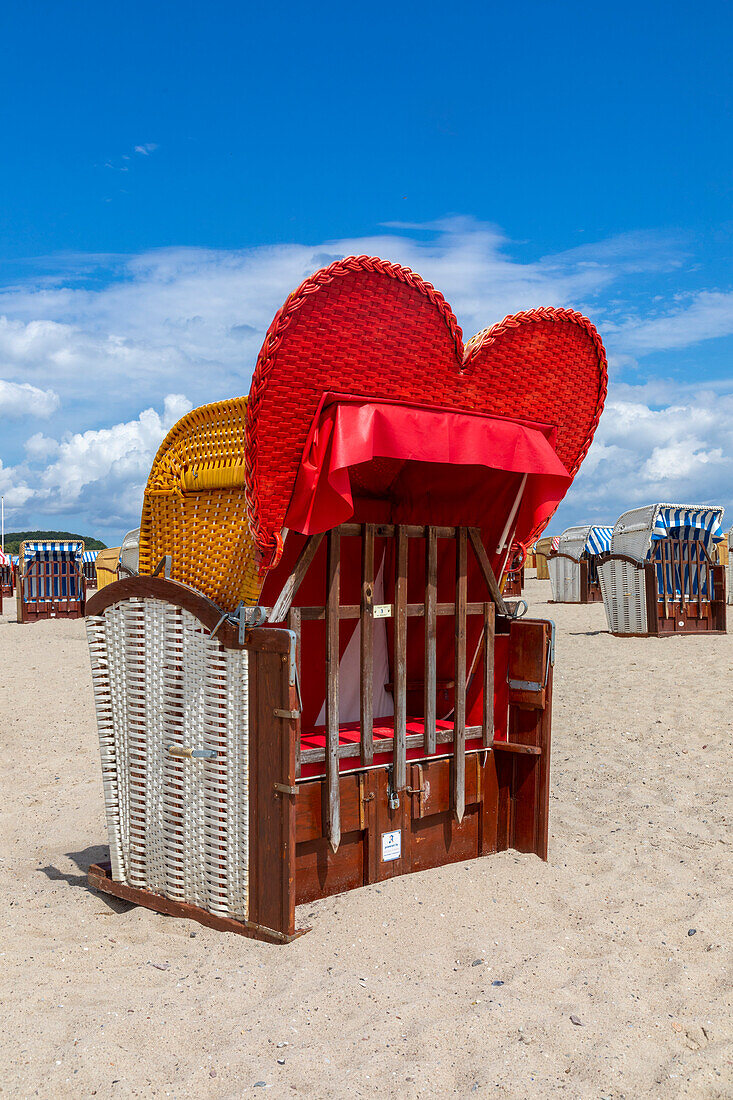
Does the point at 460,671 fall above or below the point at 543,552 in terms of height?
below

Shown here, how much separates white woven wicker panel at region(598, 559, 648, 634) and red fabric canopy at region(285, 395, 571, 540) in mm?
9704

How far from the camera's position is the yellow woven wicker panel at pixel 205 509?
394 centimetres

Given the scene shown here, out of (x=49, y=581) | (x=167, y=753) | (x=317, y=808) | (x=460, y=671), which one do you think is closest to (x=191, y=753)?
(x=167, y=753)

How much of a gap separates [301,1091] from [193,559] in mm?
2410

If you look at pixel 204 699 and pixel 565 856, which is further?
pixel 565 856

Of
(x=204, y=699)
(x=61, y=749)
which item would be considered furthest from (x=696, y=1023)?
(x=61, y=749)

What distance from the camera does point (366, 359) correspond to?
367 centimetres

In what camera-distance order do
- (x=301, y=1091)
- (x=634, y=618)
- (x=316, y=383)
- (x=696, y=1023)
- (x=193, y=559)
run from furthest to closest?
(x=634, y=618) < (x=193, y=559) < (x=316, y=383) < (x=696, y=1023) < (x=301, y=1091)

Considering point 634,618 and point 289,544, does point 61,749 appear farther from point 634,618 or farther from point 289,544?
point 634,618

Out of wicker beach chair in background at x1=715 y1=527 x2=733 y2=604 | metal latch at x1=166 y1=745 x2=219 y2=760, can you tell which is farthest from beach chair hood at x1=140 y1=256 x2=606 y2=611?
wicker beach chair in background at x1=715 y1=527 x2=733 y2=604

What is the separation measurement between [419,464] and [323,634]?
1.14 m

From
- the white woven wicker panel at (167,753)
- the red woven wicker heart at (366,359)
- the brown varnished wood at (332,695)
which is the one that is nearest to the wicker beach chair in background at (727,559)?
the red woven wicker heart at (366,359)

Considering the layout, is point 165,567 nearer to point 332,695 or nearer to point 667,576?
point 332,695

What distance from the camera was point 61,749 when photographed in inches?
320
